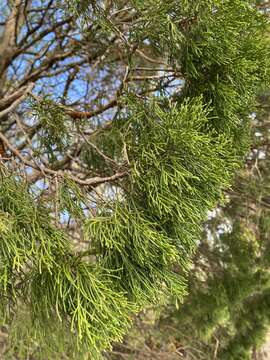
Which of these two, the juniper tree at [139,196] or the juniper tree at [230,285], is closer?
the juniper tree at [139,196]

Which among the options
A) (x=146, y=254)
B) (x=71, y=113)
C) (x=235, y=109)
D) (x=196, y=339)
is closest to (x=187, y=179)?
(x=146, y=254)

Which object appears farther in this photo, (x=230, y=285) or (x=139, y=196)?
(x=230, y=285)

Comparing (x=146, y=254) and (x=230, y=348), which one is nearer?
(x=146, y=254)

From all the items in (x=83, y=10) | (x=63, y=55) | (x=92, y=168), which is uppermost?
A: (x=63, y=55)

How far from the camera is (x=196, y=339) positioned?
303 cm

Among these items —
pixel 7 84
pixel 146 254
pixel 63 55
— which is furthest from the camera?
pixel 7 84

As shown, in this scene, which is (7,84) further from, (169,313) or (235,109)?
(235,109)

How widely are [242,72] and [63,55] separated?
1.65 metres

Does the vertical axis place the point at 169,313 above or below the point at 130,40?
below

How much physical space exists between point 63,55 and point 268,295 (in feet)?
6.63

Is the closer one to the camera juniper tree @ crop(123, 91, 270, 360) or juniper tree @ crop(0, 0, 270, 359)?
Result: juniper tree @ crop(0, 0, 270, 359)

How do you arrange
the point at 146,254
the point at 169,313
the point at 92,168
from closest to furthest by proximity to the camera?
the point at 146,254
the point at 92,168
the point at 169,313

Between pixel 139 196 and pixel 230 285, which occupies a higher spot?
pixel 230 285

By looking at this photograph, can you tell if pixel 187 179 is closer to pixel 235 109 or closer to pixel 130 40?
pixel 235 109
